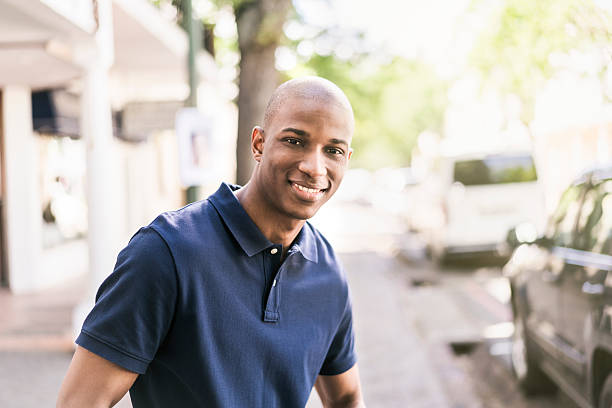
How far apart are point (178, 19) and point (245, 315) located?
12.6 meters

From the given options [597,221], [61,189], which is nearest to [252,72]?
[61,189]

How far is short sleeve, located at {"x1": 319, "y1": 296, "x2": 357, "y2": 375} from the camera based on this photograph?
1995 mm

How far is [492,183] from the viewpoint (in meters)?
12.0

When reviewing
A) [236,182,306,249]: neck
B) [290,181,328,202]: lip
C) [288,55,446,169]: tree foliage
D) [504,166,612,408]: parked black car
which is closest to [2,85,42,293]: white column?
[504,166,612,408]: parked black car

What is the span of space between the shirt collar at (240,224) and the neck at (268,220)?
4cm

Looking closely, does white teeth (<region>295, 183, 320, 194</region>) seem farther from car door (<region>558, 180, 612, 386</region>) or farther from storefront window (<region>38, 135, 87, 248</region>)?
storefront window (<region>38, 135, 87, 248</region>)

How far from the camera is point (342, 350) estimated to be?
202 cm

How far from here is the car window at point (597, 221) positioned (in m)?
4.19

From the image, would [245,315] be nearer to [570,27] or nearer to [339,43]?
[570,27]

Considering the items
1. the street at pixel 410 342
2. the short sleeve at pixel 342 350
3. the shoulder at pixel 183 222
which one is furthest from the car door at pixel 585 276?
the shoulder at pixel 183 222

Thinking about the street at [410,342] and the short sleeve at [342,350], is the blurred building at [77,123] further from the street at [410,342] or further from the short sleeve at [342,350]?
the short sleeve at [342,350]

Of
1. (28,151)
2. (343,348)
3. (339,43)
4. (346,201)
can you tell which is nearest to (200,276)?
(343,348)

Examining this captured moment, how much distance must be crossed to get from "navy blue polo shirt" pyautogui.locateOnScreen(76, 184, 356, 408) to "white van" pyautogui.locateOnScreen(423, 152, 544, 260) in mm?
10628

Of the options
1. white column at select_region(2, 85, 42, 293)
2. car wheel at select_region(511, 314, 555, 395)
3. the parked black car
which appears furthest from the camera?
white column at select_region(2, 85, 42, 293)
